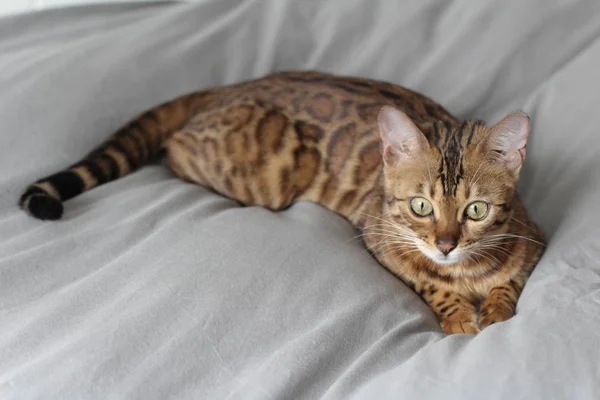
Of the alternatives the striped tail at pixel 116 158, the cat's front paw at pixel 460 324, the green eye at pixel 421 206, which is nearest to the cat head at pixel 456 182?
the green eye at pixel 421 206

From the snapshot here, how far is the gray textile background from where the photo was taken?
3.76ft

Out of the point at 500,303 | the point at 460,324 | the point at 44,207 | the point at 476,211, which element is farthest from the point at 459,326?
the point at 44,207

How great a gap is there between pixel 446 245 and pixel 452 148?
0.75 ft

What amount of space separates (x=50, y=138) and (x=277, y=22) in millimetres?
807

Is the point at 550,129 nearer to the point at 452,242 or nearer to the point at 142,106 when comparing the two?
the point at 452,242

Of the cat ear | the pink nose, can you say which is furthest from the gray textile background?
the cat ear

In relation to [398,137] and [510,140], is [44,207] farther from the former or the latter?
[510,140]

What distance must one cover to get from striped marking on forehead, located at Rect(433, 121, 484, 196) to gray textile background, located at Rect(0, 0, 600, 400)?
0.26 metres

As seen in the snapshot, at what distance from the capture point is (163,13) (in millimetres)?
2221

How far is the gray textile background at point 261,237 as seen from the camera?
115 centimetres

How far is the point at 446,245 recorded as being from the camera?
58.0 inches

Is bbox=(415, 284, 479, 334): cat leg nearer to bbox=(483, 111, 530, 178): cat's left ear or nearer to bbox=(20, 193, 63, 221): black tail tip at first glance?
bbox=(483, 111, 530, 178): cat's left ear

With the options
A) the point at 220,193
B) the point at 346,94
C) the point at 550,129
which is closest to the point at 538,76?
the point at 550,129

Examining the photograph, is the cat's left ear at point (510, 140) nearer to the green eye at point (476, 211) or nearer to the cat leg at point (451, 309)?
the green eye at point (476, 211)
